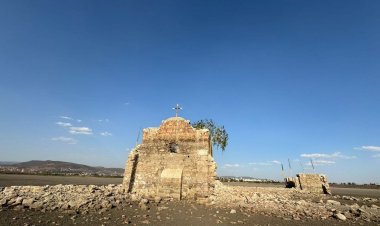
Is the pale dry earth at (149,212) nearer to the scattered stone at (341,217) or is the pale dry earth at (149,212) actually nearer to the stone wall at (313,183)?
the scattered stone at (341,217)

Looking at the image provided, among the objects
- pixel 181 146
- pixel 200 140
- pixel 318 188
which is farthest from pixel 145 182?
pixel 318 188

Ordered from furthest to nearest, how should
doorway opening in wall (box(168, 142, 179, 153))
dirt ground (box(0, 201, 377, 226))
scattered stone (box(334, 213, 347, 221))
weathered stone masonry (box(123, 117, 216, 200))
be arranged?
doorway opening in wall (box(168, 142, 179, 153))
weathered stone masonry (box(123, 117, 216, 200))
scattered stone (box(334, 213, 347, 221))
dirt ground (box(0, 201, 377, 226))

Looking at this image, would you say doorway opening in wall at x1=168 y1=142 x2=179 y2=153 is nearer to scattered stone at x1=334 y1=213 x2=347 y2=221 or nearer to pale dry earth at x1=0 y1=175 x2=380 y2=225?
pale dry earth at x1=0 y1=175 x2=380 y2=225

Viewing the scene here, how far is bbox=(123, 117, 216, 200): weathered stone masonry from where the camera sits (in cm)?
1424

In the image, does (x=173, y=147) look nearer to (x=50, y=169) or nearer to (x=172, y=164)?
(x=172, y=164)

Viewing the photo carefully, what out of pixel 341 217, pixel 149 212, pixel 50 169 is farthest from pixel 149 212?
pixel 50 169

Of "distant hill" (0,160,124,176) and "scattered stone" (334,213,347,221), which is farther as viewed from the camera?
"distant hill" (0,160,124,176)

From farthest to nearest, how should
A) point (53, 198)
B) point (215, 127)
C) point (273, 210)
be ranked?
point (215, 127) < point (273, 210) < point (53, 198)

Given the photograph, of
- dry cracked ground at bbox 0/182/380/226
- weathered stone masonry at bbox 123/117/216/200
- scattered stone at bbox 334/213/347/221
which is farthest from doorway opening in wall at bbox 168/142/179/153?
scattered stone at bbox 334/213/347/221

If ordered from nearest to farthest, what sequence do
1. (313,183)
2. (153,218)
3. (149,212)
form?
(153,218) → (149,212) → (313,183)

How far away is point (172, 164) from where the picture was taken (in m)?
15.0

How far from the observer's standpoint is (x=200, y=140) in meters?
15.1

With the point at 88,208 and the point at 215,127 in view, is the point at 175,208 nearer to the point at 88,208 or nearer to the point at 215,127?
the point at 88,208

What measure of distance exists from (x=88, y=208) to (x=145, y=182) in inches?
182
